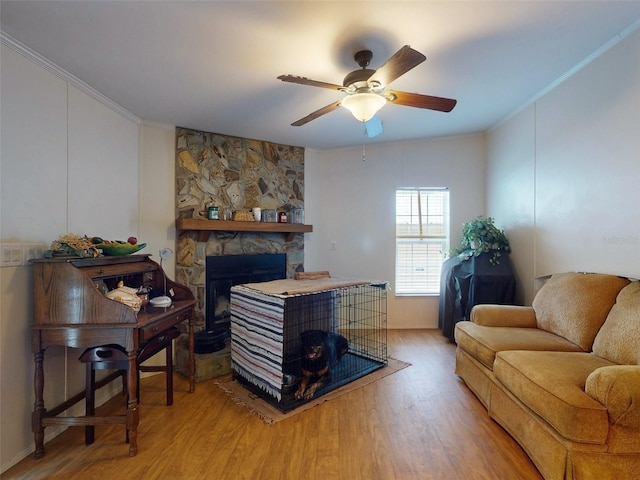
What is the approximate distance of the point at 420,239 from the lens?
4207 millimetres

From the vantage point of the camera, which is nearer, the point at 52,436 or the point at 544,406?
the point at 544,406

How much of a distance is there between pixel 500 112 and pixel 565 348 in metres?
2.45

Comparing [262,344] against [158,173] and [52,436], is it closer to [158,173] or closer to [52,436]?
[52,436]

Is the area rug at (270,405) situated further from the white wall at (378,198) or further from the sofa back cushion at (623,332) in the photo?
the sofa back cushion at (623,332)

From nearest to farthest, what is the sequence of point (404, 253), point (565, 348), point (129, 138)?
1. point (565, 348)
2. point (129, 138)
3. point (404, 253)

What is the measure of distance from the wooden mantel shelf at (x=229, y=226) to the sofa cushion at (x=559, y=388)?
2.56 m

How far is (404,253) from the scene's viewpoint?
423 centimetres

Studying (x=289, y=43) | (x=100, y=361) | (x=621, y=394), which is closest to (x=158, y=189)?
(x=100, y=361)

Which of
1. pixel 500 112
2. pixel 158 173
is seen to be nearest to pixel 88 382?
pixel 158 173

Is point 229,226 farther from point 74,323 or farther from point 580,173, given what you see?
point 580,173

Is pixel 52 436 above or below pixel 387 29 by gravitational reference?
below

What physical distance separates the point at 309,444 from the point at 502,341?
5.07ft

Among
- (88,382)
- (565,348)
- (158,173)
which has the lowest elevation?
(88,382)

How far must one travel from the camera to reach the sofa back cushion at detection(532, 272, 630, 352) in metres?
2.09
